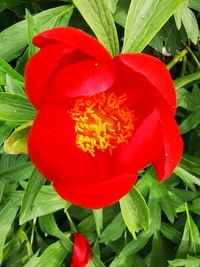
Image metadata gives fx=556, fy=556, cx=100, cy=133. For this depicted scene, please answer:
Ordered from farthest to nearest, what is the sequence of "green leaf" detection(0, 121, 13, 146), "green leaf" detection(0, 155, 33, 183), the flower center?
"green leaf" detection(0, 155, 33, 183), "green leaf" detection(0, 121, 13, 146), the flower center

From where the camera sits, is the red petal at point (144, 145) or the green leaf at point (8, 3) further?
the green leaf at point (8, 3)

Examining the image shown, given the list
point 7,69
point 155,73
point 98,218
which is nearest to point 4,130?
point 7,69

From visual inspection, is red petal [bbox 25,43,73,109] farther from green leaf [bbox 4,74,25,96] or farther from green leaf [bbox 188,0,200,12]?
green leaf [bbox 188,0,200,12]

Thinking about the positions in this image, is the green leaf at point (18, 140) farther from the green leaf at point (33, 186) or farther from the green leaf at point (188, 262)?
the green leaf at point (188, 262)

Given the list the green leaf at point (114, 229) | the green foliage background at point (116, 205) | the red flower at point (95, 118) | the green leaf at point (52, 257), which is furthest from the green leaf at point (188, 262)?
the red flower at point (95, 118)

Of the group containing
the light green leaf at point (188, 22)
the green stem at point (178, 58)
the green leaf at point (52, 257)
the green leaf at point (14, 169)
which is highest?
the light green leaf at point (188, 22)

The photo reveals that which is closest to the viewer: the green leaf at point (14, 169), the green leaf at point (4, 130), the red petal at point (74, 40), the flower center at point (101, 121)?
the red petal at point (74, 40)

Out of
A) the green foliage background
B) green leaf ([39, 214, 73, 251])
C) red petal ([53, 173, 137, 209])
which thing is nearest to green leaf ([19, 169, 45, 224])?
the green foliage background
